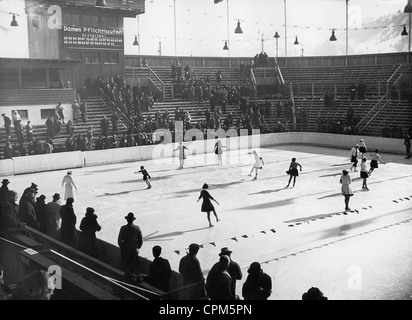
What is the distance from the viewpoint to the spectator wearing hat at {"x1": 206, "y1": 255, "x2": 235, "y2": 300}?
766 centimetres

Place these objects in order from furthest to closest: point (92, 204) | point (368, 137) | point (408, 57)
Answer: point (408, 57), point (368, 137), point (92, 204)

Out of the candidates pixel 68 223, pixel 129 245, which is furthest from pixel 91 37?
pixel 129 245

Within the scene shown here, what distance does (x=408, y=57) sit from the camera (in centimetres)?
3991

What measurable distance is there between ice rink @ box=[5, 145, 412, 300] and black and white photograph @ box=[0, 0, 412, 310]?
7cm

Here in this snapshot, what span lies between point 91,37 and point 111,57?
2217 millimetres

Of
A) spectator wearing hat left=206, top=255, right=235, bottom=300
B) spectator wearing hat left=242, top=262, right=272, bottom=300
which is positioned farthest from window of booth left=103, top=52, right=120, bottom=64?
spectator wearing hat left=242, top=262, right=272, bottom=300

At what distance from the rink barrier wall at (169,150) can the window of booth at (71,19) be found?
42.0 feet

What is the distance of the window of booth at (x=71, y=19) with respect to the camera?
3702 centimetres

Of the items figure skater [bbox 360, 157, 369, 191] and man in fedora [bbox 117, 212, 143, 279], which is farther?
figure skater [bbox 360, 157, 369, 191]

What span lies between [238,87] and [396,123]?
13.2 metres

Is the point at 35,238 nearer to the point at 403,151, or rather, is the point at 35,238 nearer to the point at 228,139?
the point at 228,139

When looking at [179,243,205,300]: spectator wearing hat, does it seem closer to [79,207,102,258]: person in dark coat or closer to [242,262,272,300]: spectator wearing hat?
[242,262,272,300]: spectator wearing hat

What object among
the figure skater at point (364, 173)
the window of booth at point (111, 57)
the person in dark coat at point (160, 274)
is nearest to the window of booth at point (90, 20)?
the window of booth at point (111, 57)
